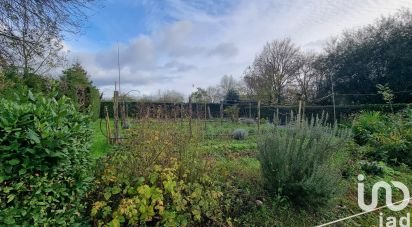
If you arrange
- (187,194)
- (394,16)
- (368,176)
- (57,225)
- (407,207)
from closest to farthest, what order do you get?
(57,225) < (187,194) < (407,207) < (368,176) < (394,16)

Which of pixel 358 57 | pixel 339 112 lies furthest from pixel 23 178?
pixel 358 57

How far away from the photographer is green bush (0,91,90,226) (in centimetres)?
162

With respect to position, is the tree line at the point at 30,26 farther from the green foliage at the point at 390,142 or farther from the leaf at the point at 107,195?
the green foliage at the point at 390,142

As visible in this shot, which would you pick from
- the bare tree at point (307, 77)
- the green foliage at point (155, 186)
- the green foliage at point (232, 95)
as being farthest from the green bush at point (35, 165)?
the bare tree at point (307, 77)

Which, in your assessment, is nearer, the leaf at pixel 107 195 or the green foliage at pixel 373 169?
the leaf at pixel 107 195

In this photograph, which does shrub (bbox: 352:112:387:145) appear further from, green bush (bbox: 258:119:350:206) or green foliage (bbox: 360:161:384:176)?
green bush (bbox: 258:119:350:206)

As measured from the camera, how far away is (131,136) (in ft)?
10.3

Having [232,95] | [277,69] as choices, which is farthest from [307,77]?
[232,95]

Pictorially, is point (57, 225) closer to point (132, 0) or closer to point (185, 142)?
point (185, 142)

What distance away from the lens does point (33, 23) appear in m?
4.66

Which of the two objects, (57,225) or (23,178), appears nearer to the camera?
(23,178)

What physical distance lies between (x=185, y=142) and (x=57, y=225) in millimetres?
1540

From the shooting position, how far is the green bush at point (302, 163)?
3154mm

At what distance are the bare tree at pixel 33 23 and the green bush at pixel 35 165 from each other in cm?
322
